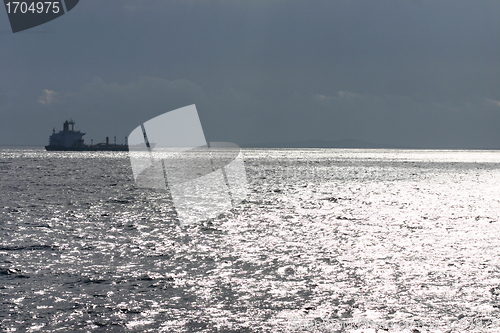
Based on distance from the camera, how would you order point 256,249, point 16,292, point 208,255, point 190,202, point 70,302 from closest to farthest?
point 70,302, point 16,292, point 208,255, point 256,249, point 190,202

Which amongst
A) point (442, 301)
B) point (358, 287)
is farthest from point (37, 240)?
point (442, 301)

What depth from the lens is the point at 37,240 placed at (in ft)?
83.4

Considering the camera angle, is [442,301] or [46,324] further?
[442,301]

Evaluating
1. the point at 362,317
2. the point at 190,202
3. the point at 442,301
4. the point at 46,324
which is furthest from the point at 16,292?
the point at 190,202

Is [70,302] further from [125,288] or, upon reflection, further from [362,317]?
[362,317]

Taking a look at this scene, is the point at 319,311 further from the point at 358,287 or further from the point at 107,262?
the point at 107,262

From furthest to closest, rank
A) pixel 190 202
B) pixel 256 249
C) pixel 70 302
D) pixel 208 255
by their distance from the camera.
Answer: pixel 190 202 → pixel 256 249 → pixel 208 255 → pixel 70 302

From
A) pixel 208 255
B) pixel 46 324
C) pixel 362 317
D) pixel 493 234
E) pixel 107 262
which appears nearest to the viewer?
pixel 46 324

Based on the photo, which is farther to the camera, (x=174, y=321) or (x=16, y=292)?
(x=16, y=292)

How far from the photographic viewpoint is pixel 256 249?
77.6ft

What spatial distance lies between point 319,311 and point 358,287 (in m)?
3.11

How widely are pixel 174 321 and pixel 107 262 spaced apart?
26.4ft

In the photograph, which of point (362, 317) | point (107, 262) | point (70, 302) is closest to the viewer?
point (362, 317)

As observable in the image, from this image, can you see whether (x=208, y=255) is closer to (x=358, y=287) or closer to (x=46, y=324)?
(x=358, y=287)
